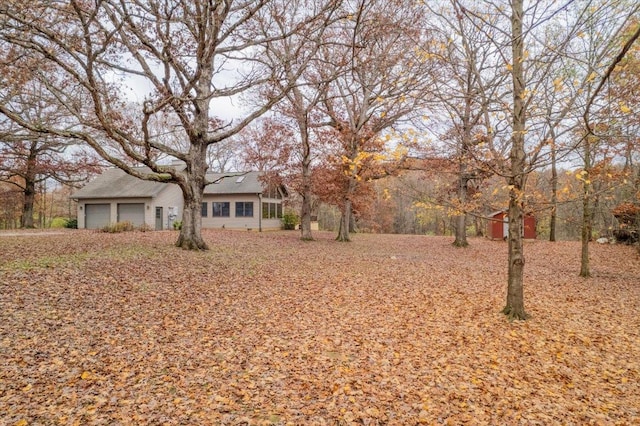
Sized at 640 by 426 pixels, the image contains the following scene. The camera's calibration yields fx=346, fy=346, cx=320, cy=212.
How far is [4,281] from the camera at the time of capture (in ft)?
21.2

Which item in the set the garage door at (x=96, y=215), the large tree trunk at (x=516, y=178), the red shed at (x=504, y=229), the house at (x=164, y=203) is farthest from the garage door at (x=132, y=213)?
the large tree trunk at (x=516, y=178)

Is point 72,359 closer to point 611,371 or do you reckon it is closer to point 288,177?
point 611,371

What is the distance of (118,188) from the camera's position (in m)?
24.1

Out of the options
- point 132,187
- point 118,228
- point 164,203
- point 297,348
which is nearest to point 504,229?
point 297,348

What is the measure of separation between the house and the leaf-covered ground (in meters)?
14.9

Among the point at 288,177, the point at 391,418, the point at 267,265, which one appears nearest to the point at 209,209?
the point at 288,177

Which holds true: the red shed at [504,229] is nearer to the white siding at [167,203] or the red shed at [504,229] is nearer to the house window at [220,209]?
the house window at [220,209]

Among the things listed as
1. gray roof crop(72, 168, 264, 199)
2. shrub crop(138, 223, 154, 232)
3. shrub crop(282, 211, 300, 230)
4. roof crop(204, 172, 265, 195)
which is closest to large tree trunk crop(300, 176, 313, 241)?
gray roof crop(72, 168, 264, 199)

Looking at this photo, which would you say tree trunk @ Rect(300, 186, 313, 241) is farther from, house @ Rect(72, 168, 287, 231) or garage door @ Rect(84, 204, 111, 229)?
garage door @ Rect(84, 204, 111, 229)

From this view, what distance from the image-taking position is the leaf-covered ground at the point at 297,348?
359cm

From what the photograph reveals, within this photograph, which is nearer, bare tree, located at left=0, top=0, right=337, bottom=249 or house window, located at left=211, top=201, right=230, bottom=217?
bare tree, located at left=0, top=0, right=337, bottom=249

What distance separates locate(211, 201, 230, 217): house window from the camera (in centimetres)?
2676

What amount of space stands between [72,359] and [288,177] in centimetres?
1538

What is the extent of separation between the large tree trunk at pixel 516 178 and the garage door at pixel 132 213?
2260 cm
